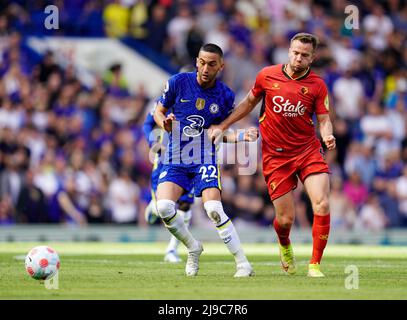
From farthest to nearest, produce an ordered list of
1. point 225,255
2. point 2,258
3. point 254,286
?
1. point 225,255
2. point 2,258
3. point 254,286

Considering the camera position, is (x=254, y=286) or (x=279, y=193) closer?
(x=254, y=286)

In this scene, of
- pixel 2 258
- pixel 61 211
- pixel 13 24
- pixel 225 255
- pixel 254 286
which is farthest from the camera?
pixel 13 24

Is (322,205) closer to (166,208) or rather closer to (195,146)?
(195,146)

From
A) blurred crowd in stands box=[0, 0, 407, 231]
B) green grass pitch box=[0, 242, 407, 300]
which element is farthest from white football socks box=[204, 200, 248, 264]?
blurred crowd in stands box=[0, 0, 407, 231]

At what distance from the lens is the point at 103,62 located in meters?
28.7

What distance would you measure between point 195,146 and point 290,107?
1253 mm

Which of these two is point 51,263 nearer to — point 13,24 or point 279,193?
point 279,193

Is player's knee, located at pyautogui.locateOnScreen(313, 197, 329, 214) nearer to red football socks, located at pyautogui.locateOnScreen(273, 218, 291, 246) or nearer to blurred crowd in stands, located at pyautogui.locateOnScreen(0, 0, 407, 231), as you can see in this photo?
red football socks, located at pyautogui.locateOnScreen(273, 218, 291, 246)

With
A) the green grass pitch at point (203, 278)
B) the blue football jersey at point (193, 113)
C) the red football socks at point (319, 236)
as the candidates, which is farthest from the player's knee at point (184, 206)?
the red football socks at point (319, 236)

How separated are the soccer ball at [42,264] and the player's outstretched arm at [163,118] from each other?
6.59ft

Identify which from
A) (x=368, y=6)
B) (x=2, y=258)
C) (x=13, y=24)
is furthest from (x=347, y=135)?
(x=2, y=258)

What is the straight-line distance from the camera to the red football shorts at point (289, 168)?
42.9 ft

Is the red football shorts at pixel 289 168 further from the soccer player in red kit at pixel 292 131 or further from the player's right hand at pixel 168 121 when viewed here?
the player's right hand at pixel 168 121
